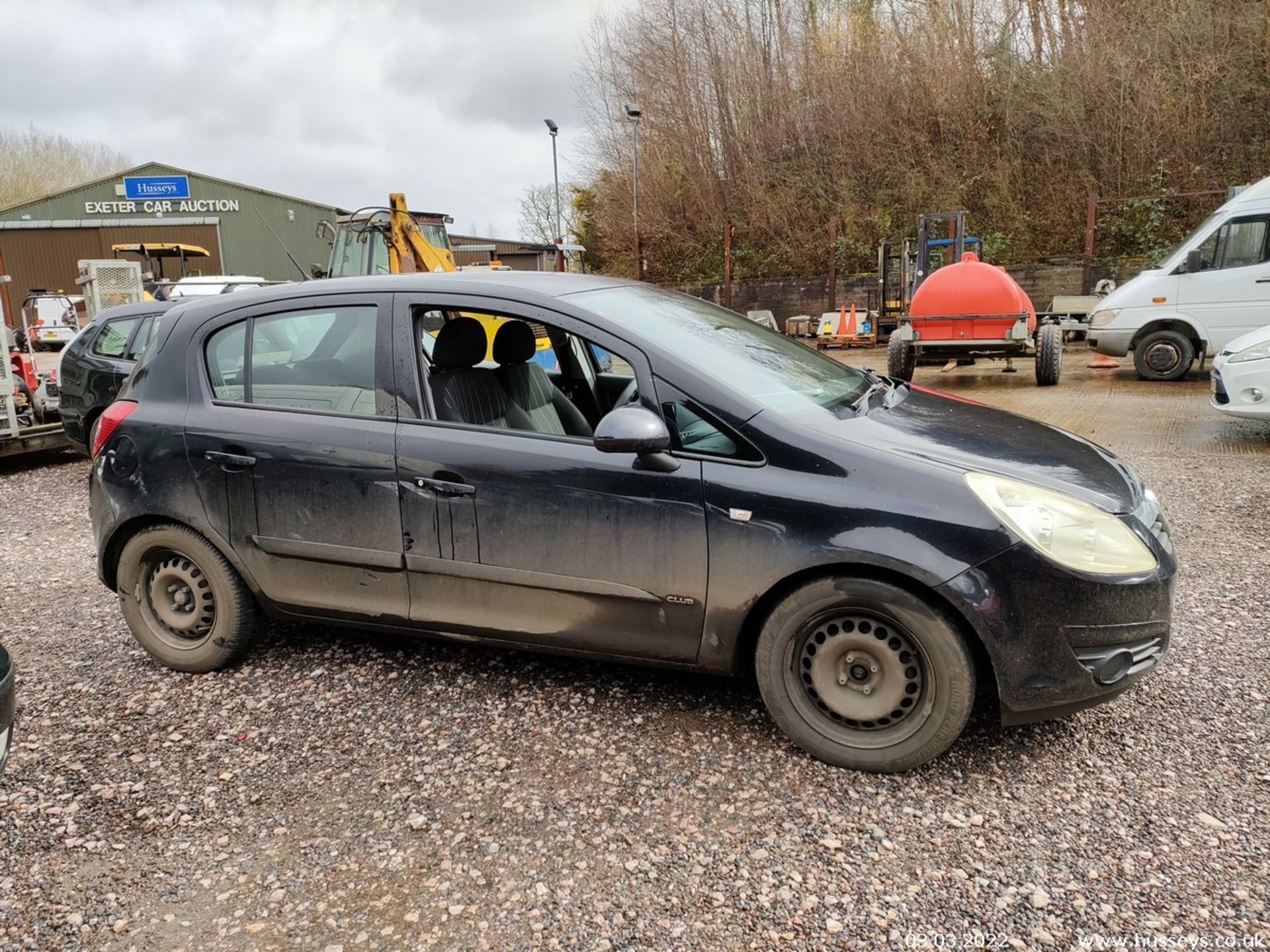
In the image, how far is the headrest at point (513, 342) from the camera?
3764mm

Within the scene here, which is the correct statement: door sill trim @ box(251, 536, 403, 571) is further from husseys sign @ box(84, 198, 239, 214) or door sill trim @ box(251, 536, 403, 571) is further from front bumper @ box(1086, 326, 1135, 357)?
husseys sign @ box(84, 198, 239, 214)

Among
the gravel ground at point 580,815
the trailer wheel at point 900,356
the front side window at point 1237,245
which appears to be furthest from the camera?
the trailer wheel at point 900,356

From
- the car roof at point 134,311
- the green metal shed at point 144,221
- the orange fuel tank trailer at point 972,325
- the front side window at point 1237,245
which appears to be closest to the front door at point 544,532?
the car roof at point 134,311

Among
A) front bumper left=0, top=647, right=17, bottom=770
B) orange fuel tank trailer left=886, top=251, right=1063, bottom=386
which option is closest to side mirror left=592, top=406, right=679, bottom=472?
front bumper left=0, top=647, right=17, bottom=770

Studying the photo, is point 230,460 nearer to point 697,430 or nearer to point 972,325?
point 697,430

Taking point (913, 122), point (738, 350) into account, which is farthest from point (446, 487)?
point (913, 122)

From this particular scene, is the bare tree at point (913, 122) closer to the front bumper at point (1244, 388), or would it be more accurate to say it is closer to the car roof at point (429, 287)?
the front bumper at point (1244, 388)

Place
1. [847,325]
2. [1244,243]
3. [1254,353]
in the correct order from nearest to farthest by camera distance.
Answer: [1254,353] → [1244,243] → [847,325]

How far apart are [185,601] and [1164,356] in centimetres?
1194

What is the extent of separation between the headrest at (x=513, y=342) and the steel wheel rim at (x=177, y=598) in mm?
1518

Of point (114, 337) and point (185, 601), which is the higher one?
point (114, 337)

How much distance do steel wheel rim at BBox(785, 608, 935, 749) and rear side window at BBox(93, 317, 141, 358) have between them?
789 cm

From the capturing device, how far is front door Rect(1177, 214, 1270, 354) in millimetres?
10789

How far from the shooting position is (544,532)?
3.12m
